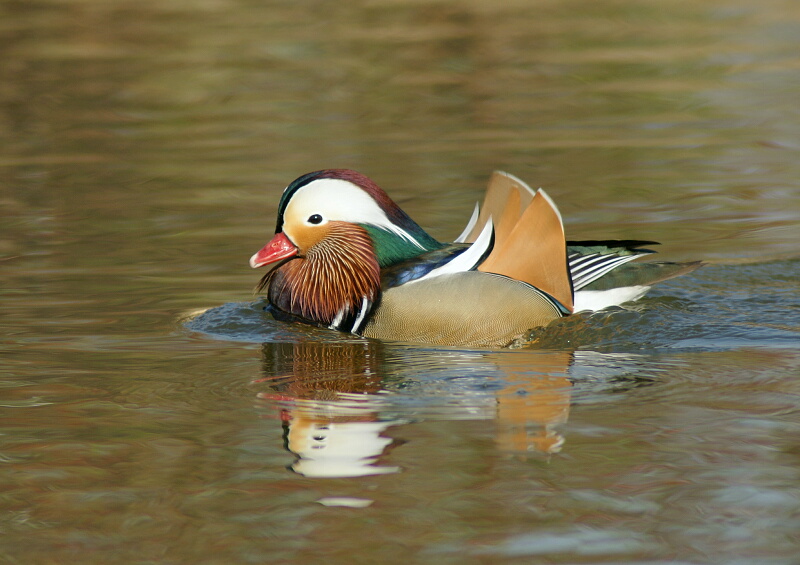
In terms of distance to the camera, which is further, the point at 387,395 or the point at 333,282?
the point at 333,282

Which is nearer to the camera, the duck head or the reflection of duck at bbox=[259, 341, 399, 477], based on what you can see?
the reflection of duck at bbox=[259, 341, 399, 477]

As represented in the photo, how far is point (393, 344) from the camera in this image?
23.0ft

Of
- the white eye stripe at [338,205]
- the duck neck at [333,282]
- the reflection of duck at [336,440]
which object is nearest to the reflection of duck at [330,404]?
the reflection of duck at [336,440]

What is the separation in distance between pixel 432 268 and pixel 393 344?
1.65ft

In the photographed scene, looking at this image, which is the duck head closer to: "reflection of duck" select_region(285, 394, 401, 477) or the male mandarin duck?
the male mandarin duck

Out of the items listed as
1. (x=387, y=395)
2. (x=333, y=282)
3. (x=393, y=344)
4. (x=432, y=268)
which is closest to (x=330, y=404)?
(x=387, y=395)

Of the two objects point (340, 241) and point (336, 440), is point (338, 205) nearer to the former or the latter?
point (340, 241)

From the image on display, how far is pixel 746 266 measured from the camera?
852 cm

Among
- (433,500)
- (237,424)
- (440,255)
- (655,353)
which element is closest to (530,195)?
(440,255)

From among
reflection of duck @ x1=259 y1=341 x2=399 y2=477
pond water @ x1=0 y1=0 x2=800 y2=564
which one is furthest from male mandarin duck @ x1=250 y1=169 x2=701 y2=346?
reflection of duck @ x1=259 y1=341 x2=399 y2=477

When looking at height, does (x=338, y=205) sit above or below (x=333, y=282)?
above

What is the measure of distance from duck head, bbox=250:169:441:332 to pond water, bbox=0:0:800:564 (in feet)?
1.01

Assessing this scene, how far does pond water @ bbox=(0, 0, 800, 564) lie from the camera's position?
14.7 ft

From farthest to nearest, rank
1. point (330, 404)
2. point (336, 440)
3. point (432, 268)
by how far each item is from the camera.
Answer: point (432, 268) → point (330, 404) → point (336, 440)
